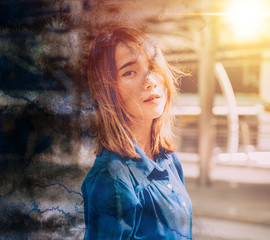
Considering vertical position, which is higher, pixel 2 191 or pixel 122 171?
pixel 122 171

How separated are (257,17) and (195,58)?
1.80 ft

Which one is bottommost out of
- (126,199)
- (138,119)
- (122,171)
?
(126,199)

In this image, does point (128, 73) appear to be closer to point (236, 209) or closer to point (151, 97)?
point (151, 97)

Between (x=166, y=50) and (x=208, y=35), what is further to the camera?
(x=208, y=35)

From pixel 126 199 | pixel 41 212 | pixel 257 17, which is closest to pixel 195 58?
pixel 257 17

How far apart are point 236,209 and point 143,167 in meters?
1.98

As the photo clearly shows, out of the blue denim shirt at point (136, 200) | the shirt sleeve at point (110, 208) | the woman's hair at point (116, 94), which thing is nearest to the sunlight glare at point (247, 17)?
the woman's hair at point (116, 94)

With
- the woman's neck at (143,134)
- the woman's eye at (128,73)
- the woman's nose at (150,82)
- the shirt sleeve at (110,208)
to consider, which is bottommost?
the shirt sleeve at (110,208)

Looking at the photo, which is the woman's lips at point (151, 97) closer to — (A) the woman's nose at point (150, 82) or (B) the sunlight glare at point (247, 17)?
(A) the woman's nose at point (150, 82)

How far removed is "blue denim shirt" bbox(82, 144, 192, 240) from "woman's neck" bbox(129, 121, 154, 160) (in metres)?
0.07

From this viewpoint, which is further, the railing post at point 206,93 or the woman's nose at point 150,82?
the railing post at point 206,93

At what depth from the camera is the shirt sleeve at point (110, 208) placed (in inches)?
→ 76.0

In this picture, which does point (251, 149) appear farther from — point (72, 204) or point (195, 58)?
point (72, 204)

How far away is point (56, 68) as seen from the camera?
92.8 inches
